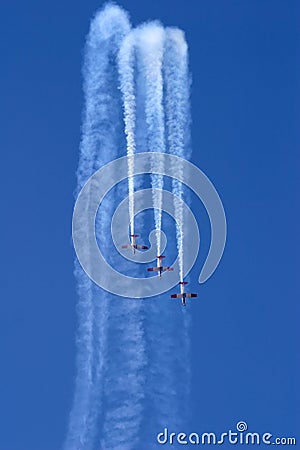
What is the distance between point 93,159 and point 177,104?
1231 mm

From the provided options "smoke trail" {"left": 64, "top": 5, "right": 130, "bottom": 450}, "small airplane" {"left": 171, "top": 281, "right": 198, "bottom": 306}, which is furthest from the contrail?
"small airplane" {"left": 171, "top": 281, "right": 198, "bottom": 306}

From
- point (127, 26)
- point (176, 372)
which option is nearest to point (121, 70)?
point (127, 26)

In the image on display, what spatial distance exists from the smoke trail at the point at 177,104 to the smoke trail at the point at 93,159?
63cm

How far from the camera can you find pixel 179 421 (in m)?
11.4

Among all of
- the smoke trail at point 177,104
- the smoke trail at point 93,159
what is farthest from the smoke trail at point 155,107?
the smoke trail at point 93,159

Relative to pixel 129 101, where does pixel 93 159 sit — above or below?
below

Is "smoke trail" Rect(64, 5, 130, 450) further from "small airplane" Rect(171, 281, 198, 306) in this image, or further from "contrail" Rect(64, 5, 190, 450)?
"small airplane" Rect(171, 281, 198, 306)

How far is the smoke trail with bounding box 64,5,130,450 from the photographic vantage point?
1128 cm

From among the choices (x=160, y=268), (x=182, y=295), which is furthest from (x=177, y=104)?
(x=182, y=295)

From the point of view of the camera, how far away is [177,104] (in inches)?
460

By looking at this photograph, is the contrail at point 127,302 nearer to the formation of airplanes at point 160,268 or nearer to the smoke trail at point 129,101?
the smoke trail at point 129,101

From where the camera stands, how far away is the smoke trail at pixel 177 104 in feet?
37.9

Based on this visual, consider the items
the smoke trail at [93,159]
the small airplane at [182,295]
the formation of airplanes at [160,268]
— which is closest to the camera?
the smoke trail at [93,159]

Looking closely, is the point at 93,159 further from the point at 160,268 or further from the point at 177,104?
the point at 160,268
